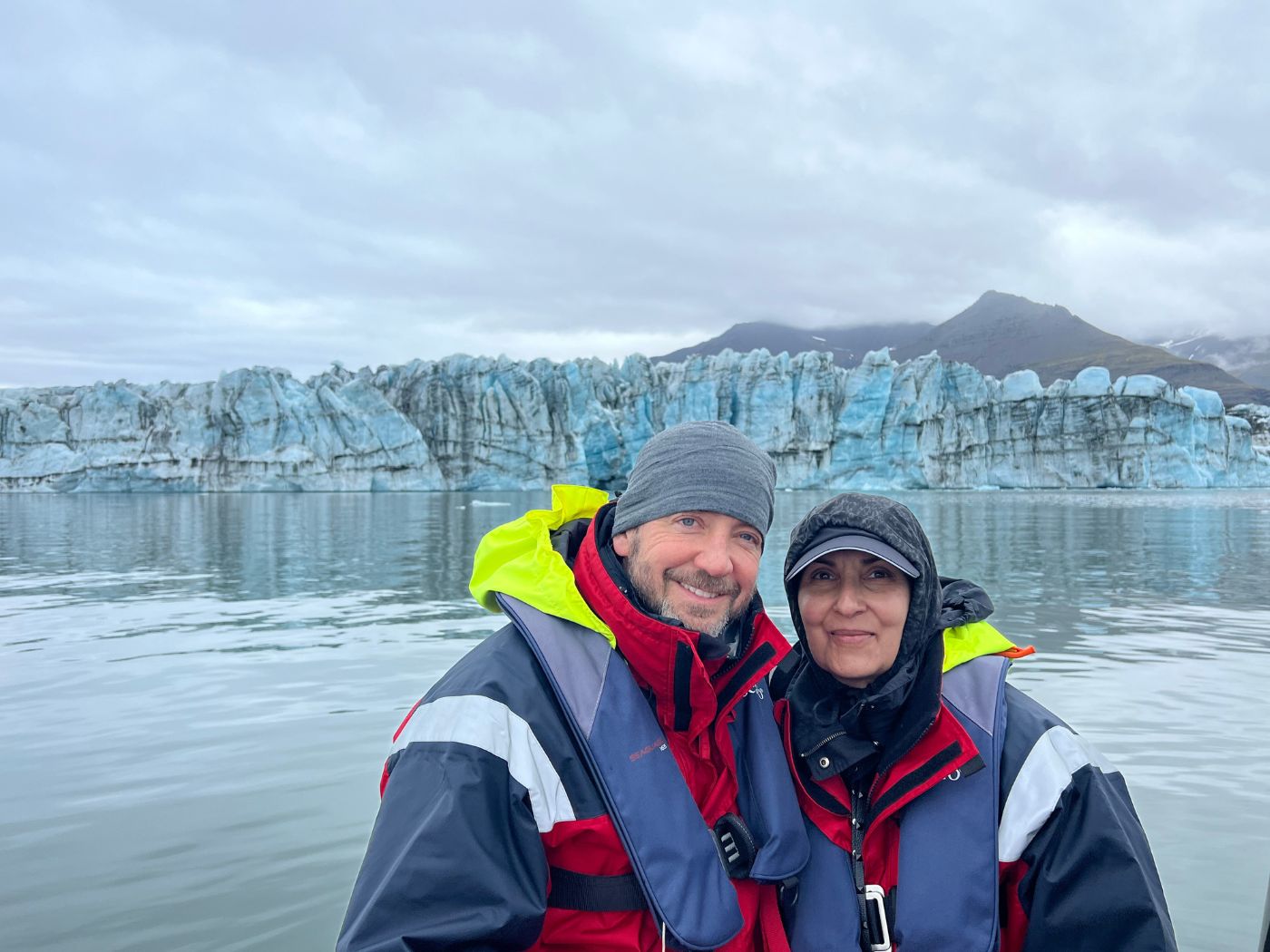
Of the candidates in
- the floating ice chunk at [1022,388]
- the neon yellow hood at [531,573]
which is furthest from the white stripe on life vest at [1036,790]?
the floating ice chunk at [1022,388]

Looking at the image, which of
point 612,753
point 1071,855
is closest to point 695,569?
point 612,753

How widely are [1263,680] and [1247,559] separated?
36.7ft

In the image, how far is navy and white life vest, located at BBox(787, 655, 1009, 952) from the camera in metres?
1.89

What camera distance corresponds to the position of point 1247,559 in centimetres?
1614

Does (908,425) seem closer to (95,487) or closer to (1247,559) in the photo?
(1247,559)

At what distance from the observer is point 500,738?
1.73 metres

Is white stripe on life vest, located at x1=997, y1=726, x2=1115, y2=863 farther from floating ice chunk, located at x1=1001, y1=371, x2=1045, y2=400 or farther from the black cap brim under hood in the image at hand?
floating ice chunk, located at x1=1001, y1=371, x2=1045, y2=400

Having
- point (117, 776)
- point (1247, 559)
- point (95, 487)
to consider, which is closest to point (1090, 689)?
point (117, 776)

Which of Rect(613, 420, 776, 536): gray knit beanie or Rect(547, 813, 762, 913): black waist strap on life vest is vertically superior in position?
Rect(613, 420, 776, 536): gray knit beanie

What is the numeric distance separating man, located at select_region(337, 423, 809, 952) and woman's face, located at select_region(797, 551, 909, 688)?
0.46 ft

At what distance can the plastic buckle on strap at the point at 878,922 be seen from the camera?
1948mm

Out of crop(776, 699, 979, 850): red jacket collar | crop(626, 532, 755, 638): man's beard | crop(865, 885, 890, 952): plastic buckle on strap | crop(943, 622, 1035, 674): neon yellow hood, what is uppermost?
crop(626, 532, 755, 638): man's beard

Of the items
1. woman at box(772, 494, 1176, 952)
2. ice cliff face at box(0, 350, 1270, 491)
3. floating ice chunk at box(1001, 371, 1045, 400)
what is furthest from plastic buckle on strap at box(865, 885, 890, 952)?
floating ice chunk at box(1001, 371, 1045, 400)

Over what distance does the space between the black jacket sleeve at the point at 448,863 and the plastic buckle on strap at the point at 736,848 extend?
0.45m
